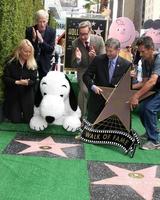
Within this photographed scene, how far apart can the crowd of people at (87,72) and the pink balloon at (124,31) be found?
7.67 ft

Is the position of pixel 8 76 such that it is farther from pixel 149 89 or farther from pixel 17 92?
pixel 149 89

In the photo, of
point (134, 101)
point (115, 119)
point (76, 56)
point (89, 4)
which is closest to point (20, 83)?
point (76, 56)

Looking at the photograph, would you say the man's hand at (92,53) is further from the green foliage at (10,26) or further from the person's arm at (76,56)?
the green foliage at (10,26)

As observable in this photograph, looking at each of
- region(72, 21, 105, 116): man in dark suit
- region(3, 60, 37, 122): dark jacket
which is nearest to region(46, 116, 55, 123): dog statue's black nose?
region(3, 60, 37, 122): dark jacket

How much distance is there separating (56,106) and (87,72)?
2.36ft

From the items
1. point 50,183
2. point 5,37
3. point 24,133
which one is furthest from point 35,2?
point 50,183

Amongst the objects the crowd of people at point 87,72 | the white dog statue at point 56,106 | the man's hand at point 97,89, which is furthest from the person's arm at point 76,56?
the man's hand at point 97,89

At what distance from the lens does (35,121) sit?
19.4 feet

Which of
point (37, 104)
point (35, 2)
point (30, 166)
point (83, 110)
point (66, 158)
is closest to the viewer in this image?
point (30, 166)

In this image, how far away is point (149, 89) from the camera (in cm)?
544

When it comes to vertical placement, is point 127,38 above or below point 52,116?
above

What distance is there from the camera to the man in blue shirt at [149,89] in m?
5.37

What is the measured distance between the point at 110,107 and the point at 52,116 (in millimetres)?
825

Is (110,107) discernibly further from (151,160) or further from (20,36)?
(20,36)
